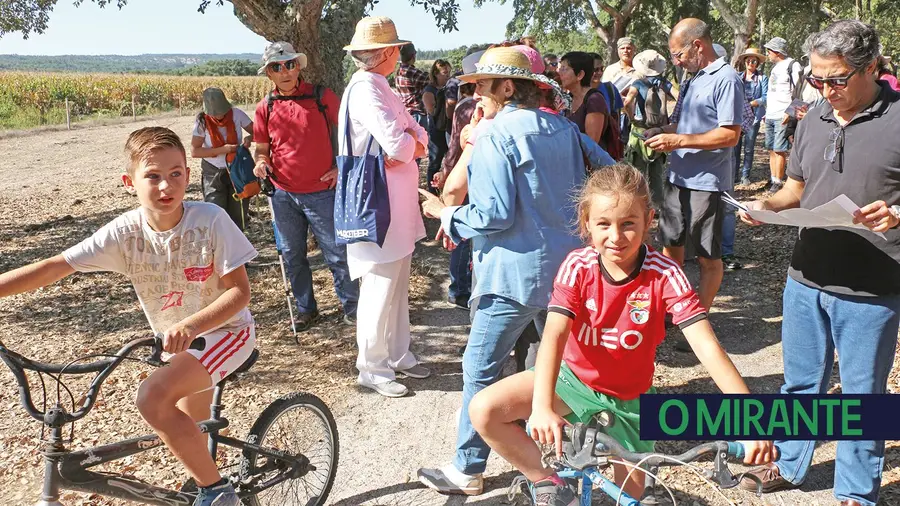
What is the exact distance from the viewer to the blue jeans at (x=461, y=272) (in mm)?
6172

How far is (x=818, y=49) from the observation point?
9.49 feet

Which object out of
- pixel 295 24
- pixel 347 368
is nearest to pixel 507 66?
pixel 347 368

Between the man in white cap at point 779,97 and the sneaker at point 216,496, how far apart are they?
29.6ft

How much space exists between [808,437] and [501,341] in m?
1.52

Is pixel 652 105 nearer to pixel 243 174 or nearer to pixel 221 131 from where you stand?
pixel 243 174

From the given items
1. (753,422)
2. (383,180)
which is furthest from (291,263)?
(753,422)

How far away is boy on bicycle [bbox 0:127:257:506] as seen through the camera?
2.61 metres

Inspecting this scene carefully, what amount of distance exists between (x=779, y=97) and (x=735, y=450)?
32.3ft

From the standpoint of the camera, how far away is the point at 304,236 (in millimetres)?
5684

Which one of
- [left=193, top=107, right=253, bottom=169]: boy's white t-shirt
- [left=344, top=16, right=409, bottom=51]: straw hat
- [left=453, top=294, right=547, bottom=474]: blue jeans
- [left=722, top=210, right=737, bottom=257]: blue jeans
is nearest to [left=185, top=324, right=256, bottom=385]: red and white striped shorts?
[left=453, top=294, right=547, bottom=474]: blue jeans

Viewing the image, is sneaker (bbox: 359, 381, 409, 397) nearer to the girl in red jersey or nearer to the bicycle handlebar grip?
the girl in red jersey

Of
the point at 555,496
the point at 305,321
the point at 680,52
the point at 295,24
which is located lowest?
the point at 305,321

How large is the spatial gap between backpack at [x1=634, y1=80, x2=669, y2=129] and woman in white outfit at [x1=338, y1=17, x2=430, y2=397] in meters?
2.63

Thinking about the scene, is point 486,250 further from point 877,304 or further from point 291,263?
point 291,263
